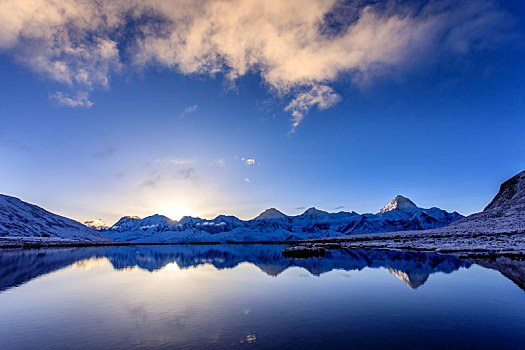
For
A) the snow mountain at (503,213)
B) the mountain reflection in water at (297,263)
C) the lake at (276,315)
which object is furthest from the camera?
the snow mountain at (503,213)

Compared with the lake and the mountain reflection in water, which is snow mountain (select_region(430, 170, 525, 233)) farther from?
the lake

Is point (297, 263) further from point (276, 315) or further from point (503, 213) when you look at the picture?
point (503, 213)

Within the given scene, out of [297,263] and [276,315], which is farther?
[297,263]

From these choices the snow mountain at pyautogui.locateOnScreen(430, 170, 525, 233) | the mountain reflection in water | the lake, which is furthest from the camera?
the snow mountain at pyautogui.locateOnScreen(430, 170, 525, 233)

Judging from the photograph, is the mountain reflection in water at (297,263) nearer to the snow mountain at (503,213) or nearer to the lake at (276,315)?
the lake at (276,315)

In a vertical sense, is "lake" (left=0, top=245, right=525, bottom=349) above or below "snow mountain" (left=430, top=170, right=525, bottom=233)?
below

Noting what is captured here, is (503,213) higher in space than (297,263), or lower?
higher

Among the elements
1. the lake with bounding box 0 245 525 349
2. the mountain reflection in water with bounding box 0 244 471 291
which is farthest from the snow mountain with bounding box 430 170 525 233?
the lake with bounding box 0 245 525 349

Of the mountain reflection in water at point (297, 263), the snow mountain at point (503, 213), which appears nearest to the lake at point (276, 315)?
the mountain reflection in water at point (297, 263)

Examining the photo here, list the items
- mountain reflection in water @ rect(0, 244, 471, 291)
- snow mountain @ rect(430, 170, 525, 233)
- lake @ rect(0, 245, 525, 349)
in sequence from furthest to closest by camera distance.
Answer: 1. snow mountain @ rect(430, 170, 525, 233)
2. mountain reflection in water @ rect(0, 244, 471, 291)
3. lake @ rect(0, 245, 525, 349)

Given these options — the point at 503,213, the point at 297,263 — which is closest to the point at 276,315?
the point at 297,263

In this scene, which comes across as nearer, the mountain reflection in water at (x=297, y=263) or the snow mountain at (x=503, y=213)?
the mountain reflection in water at (x=297, y=263)

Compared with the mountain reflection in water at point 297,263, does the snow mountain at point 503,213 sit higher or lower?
higher

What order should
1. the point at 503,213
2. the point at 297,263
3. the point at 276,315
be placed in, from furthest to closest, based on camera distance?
the point at 503,213 < the point at 297,263 < the point at 276,315
